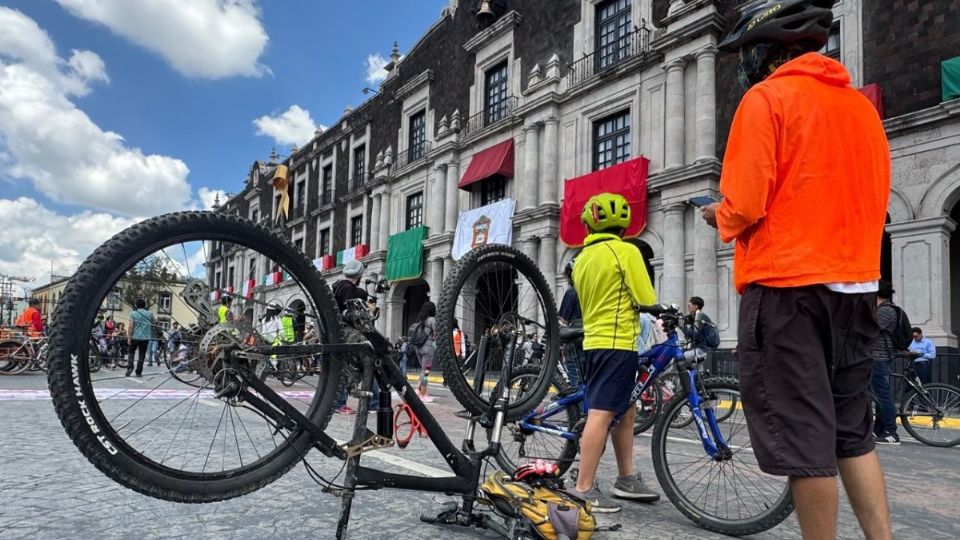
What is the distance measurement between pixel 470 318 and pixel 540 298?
1.40ft

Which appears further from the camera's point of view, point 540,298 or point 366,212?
point 366,212

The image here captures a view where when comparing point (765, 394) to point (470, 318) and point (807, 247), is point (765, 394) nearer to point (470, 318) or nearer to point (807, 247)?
point (807, 247)

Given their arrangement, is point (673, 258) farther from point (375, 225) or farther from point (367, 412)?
point (375, 225)

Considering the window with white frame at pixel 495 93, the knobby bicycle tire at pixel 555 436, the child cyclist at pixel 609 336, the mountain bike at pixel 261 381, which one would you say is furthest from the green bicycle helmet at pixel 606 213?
the window with white frame at pixel 495 93

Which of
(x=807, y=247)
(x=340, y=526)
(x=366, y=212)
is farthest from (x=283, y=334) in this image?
(x=366, y=212)

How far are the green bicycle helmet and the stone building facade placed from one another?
1.82 metres

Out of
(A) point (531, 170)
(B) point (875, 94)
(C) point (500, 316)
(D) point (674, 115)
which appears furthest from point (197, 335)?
(A) point (531, 170)

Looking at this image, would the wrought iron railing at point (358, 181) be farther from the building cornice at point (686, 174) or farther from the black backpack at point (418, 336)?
the black backpack at point (418, 336)

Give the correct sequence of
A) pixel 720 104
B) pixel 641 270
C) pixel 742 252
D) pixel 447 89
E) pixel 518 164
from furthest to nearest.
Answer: pixel 447 89 < pixel 518 164 < pixel 720 104 < pixel 641 270 < pixel 742 252

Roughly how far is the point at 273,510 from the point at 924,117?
45.3 feet

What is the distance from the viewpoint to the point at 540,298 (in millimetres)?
3566

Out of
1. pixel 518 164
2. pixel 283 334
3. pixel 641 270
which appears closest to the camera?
pixel 283 334

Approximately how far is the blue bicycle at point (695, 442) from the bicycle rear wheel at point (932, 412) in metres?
4.93

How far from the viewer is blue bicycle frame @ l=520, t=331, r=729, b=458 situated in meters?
3.35
